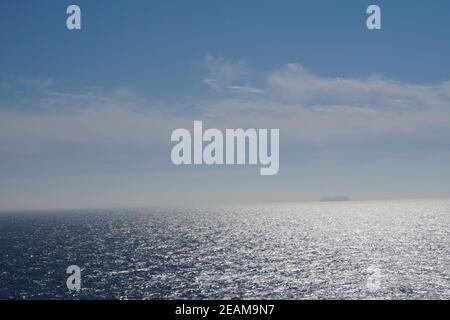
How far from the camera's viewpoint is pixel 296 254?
141 m

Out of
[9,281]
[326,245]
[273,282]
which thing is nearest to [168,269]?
[273,282]

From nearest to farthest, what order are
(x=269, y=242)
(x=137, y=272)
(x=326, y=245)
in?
(x=137, y=272) < (x=326, y=245) < (x=269, y=242)

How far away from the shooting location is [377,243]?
573 feet

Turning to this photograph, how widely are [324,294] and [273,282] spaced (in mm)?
14644

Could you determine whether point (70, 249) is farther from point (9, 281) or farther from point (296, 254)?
point (296, 254)

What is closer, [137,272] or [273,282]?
[273,282]

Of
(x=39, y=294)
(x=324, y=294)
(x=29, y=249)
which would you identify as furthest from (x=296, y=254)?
(x=29, y=249)
